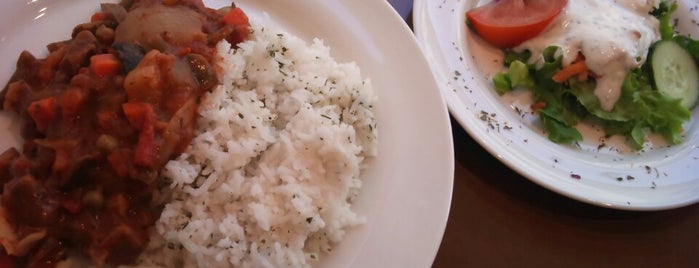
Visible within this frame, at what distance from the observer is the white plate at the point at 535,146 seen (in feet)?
8.98

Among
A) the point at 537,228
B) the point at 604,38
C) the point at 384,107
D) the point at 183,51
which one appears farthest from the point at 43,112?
the point at 604,38

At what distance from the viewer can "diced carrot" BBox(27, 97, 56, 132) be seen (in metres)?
2.13

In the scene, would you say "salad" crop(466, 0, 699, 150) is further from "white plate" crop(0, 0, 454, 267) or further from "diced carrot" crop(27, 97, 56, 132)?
"diced carrot" crop(27, 97, 56, 132)

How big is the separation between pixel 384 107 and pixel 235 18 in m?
0.94

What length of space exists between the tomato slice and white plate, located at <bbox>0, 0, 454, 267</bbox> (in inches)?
40.2

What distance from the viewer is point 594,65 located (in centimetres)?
344

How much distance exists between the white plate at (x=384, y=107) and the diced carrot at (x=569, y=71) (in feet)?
3.98

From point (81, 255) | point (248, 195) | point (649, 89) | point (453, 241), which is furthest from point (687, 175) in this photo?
point (81, 255)

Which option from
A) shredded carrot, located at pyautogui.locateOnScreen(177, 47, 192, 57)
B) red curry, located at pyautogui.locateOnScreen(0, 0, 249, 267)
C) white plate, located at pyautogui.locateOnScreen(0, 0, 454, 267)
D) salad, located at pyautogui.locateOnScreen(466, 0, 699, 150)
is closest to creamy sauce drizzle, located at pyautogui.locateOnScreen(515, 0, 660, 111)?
salad, located at pyautogui.locateOnScreen(466, 0, 699, 150)

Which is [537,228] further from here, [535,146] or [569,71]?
[569,71]

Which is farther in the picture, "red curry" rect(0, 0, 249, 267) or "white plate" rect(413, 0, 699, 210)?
"white plate" rect(413, 0, 699, 210)

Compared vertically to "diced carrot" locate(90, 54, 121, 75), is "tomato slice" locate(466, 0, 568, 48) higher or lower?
lower

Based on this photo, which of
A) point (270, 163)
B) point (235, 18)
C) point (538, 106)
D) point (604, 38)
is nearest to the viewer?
point (270, 163)

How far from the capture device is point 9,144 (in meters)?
2.29
